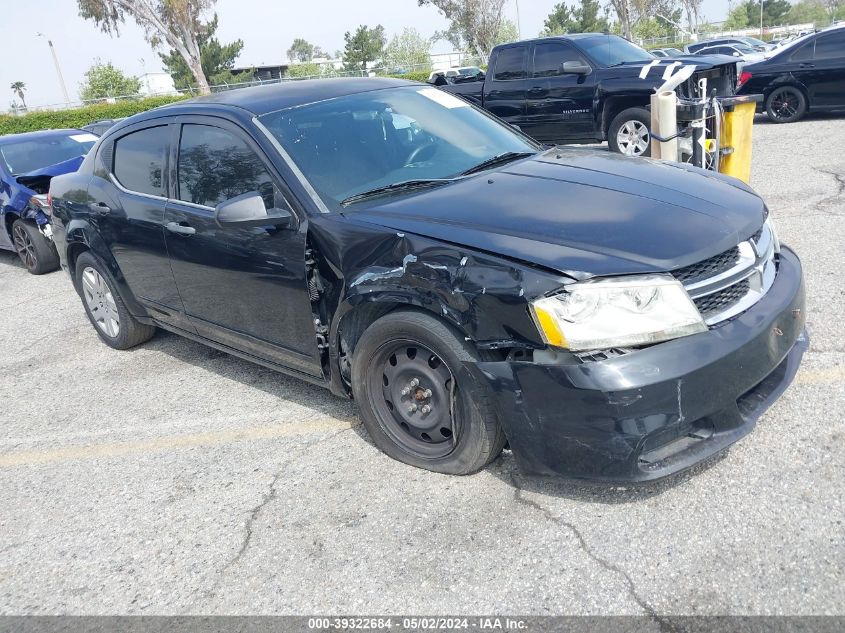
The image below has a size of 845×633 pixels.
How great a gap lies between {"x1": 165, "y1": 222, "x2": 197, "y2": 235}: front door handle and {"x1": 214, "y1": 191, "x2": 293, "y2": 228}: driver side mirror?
0.69 m

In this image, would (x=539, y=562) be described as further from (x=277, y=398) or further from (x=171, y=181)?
(x=171, y=181)

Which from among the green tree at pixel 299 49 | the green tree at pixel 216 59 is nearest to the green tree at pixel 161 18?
the green tree at pixel 216 59

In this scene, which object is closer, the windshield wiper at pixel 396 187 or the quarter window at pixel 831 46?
the windshield wiper at pixel 396 187

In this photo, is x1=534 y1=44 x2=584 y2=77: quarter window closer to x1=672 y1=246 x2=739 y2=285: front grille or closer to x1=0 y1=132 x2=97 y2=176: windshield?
x1=0 y1=132 x2=97 y2=176: windshield

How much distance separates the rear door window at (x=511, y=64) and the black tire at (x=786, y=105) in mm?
4854

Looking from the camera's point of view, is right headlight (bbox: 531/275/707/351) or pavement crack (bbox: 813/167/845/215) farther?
pavement crack (bbox: 813/167/845/215)

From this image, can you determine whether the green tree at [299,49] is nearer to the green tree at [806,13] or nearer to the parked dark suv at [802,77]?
the green tree at [806,13]

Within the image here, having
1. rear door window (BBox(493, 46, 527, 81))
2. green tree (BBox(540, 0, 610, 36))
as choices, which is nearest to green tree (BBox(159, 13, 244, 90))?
green tree (BBox(540, 0, 610, 36))

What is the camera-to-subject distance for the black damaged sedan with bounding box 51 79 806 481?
266cm

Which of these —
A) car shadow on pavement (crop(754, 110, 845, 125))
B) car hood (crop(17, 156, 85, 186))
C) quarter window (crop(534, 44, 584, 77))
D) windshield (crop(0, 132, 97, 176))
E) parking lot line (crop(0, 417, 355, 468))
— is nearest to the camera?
parking lot line (crop(0, 417, 355, 468))

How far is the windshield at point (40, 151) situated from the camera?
9.38 metres

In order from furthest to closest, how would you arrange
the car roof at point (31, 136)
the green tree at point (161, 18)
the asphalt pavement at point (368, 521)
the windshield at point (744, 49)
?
the green tree at point (161, 18) → the windshield at point (744, 49) → the car roof at point (31, 136) → the asphalt pavement at point (368, 521)

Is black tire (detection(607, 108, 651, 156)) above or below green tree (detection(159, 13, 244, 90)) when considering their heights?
below

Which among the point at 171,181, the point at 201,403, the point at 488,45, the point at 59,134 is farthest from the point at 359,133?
the point at 488,45
